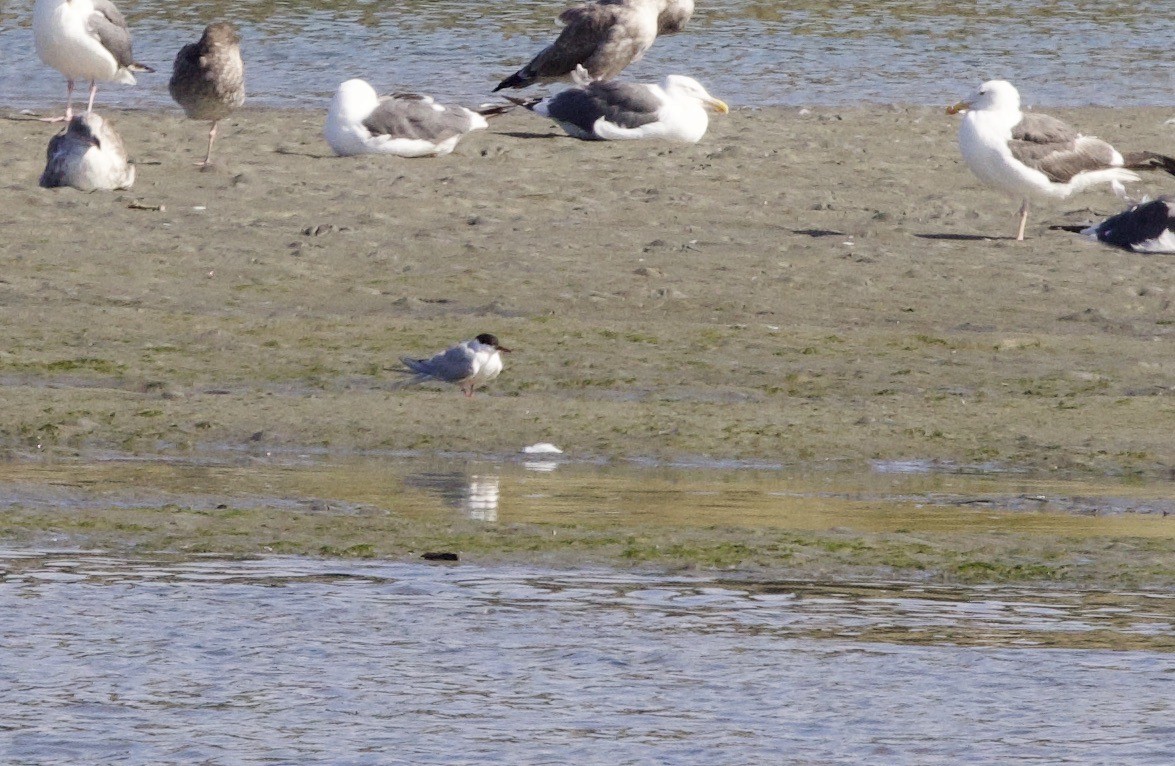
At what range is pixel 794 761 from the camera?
488cm

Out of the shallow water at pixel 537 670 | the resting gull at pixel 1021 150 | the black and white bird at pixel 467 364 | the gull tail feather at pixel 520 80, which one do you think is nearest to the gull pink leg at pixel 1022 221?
the resting gull at pixel 1021 150

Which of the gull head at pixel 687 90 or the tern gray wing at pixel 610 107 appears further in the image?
the gull head at pixel 687 90

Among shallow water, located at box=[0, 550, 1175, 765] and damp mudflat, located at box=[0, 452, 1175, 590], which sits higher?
shallow water, located at box=[0, 550, 1175, 765]

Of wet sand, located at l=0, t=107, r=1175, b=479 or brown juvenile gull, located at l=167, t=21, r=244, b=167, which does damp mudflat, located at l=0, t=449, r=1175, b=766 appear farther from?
brown juvenile gull, located at l=167, t=21, r=244, b=167

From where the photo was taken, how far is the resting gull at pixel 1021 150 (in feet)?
45.1

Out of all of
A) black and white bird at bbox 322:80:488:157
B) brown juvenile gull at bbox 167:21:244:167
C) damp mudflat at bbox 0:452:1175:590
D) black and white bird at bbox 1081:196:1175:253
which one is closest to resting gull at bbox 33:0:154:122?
brown juvenile gull at bbox 167:21:244:167

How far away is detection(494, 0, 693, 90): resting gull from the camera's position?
19.3 metres

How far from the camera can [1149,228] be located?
43.2ft

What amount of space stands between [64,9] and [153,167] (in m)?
2.98

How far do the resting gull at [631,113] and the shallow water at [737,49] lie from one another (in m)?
3.73

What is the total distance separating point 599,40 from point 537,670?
46.6ft

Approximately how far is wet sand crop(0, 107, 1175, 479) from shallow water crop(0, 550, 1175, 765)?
2428mm

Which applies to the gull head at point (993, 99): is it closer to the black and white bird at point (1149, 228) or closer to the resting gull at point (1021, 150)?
the resting gull at point (1021, 150)

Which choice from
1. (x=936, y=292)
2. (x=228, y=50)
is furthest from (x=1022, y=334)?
(x=228, y=50)
